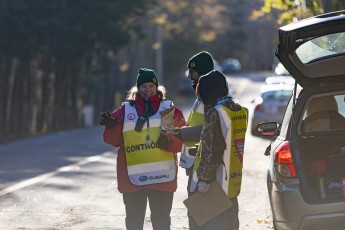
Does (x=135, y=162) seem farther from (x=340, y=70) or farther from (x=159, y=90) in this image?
(x=340, y=70)

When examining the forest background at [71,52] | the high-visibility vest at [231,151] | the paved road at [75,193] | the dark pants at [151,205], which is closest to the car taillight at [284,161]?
the high-visibility vest at [231,151]

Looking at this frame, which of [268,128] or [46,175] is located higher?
[268,128]

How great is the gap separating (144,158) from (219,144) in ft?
3.54

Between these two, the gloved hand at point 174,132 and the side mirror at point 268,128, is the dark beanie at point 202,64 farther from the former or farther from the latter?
the side mirror at point 268,128

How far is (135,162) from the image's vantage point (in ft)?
27.5

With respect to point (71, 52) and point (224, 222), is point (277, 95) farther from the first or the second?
point (224, 222)

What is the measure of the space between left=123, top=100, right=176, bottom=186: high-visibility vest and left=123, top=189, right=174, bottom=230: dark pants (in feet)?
0.40

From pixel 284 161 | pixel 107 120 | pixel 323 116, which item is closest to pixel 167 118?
pixel 107 120

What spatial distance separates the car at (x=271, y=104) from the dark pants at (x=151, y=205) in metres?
19.0

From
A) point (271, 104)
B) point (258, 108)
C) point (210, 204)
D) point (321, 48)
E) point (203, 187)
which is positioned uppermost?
point (321, 48)

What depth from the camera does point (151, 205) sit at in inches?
332

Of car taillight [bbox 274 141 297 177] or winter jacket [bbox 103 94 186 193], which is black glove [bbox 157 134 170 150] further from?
car taillight [bbox 274 141 297 177]

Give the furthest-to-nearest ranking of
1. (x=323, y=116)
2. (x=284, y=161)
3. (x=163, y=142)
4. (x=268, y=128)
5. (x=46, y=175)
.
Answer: (x=46, y=175), (x=268, y=128), (x=323, y=116), (x=163, y=142), (x=284, y=161)

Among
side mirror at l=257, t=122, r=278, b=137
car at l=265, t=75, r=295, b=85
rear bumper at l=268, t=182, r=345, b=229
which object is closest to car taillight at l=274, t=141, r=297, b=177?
rear bumper at l=268, t=182, r=345, b=229
